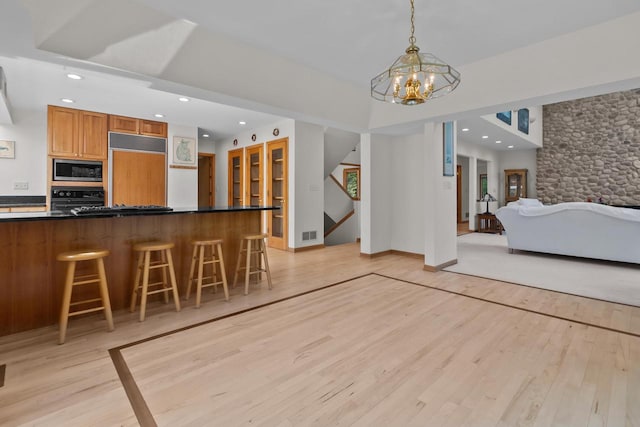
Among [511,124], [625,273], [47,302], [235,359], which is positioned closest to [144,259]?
[47,302]

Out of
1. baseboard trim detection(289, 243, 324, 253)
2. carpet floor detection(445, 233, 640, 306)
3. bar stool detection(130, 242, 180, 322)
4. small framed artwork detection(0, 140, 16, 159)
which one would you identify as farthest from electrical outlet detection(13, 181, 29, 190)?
carpet floor detection(445, 233, 640, 306)

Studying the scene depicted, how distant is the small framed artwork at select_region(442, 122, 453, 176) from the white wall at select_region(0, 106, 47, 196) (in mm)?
6316

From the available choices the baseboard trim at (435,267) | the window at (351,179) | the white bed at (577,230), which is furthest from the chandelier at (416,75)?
the window at (351,179)

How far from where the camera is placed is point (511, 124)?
754 cm

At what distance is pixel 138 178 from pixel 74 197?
1.00 meters

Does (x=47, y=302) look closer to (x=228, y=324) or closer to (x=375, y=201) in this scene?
(x=228, y=324)

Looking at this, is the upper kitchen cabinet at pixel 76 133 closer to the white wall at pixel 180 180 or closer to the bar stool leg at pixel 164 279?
the white wall at pixel 180 180

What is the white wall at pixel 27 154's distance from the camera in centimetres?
493

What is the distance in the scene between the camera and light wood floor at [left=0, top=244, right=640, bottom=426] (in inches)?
60.7

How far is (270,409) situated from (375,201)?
4.12 meters

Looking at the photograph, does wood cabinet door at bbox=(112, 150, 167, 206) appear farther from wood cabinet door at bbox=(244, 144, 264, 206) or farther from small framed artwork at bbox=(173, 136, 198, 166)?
wood cabinet door at bbox=(244, 144, 264, 206)

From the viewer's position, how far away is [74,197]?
200 inches

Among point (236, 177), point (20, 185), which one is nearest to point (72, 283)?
point (20, 185)

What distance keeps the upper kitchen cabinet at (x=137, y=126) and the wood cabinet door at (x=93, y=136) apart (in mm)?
144
